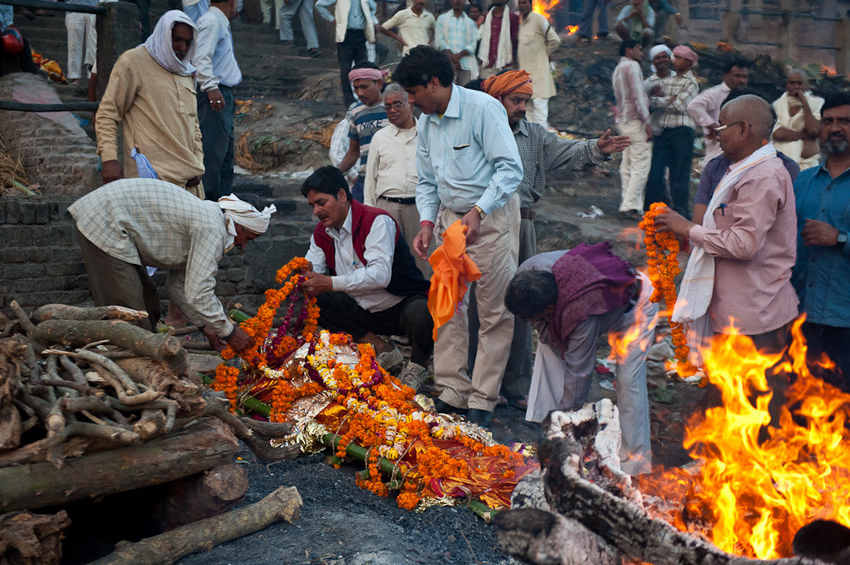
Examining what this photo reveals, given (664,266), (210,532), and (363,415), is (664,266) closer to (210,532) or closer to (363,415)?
(363,415)

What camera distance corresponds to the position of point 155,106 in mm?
6227

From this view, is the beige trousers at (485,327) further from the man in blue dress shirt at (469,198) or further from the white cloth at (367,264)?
the white cloth at (367,264)

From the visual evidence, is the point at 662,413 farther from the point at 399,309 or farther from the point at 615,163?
the point at 615,163

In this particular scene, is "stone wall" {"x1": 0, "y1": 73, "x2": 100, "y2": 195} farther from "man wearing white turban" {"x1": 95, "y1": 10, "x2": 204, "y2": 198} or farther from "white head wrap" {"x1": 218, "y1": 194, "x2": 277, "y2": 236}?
"white head wrap" {"x1": 218, "y1": 194, "x2": 277, "y2": 236}

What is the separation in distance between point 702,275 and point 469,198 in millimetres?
1657

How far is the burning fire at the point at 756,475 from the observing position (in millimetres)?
3301

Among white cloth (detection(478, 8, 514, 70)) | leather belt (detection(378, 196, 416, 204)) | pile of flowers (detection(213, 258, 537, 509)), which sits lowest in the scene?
pile of flowers (detection(213, 258, 537, 509))

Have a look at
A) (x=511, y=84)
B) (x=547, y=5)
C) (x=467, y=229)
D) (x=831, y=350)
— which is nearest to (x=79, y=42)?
(x=511, y=84)

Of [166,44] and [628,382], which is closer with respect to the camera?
[628,382]

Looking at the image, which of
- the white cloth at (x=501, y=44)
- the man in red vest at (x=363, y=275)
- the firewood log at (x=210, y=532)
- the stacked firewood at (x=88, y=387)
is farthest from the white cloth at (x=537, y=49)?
the firewood log at (x=210, y=532)

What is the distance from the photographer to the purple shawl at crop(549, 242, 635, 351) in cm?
441

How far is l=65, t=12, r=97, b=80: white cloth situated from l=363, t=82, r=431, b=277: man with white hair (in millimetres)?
5642

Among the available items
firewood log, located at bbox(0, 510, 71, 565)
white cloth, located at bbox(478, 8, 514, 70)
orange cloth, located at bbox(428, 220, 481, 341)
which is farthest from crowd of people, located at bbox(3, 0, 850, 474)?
white cloth, located at bbox(478, 8, 514, 70)

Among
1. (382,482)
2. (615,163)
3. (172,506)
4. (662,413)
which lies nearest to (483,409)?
(382,482)
